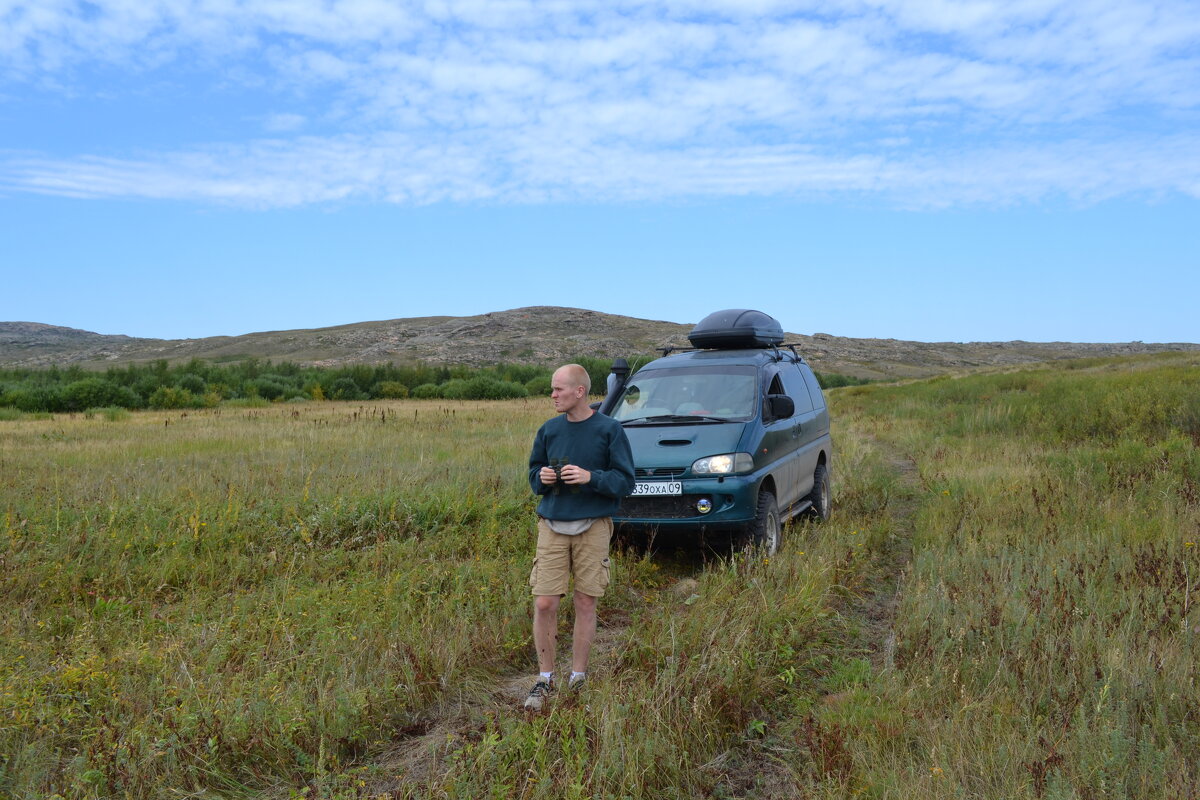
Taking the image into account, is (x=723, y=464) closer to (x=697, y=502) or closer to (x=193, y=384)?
(x=697, y=502)

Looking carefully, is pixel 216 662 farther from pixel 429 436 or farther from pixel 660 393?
pixel 429 436

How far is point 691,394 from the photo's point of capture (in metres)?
8.00

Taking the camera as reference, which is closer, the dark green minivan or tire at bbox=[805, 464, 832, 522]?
the dark green minivan

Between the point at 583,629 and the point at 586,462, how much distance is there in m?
0.95

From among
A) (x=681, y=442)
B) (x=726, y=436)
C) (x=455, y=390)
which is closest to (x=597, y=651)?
(x=681, y=442)

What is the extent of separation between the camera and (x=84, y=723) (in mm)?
4086

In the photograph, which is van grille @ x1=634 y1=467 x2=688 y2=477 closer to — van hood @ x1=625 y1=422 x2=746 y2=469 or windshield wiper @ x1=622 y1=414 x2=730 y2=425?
van hood @ x1=625 y1=422 x2=746 y2=469

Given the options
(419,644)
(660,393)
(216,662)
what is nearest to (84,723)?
(216,662)

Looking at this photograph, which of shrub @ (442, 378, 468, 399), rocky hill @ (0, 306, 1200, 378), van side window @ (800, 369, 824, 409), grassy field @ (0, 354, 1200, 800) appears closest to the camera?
grassy field @ (0, 354, 1200, 800)

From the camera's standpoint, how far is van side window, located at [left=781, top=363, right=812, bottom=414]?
348 inches

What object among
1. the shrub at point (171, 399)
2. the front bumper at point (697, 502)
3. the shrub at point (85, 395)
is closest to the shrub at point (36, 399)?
the shrub at point (85, 395)

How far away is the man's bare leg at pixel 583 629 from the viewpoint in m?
4.44

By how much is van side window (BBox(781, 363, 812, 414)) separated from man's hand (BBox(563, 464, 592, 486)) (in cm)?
490

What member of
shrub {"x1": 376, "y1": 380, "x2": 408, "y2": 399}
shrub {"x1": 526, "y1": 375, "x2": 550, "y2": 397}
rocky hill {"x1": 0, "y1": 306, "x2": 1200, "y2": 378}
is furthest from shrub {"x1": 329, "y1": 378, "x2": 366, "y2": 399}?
rocky hill {"x1": 0, "y1": 306, "x2": 1200, "y2": 378}
